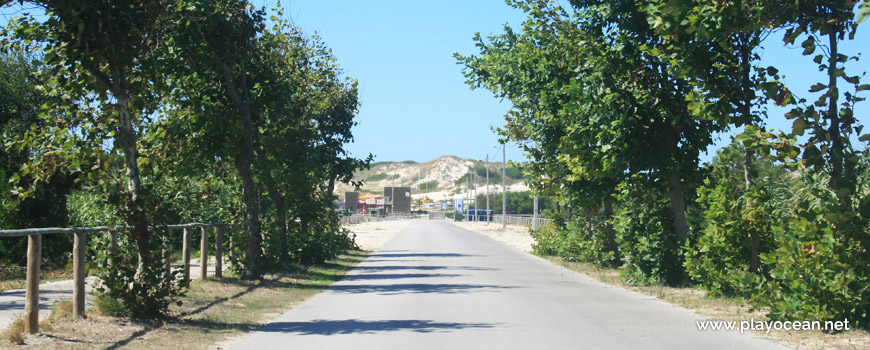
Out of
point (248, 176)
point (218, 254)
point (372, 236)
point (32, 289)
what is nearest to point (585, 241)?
point (248, 176)

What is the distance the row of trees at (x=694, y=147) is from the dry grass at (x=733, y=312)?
26cm

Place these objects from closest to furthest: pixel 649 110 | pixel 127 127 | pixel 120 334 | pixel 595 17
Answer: pixel 120 334 < pixel 127 127 < pixel 649 110 < pixel 595 17

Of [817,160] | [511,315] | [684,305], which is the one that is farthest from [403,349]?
[684,305]

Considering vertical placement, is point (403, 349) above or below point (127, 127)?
below

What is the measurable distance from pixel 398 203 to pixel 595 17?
474 ft

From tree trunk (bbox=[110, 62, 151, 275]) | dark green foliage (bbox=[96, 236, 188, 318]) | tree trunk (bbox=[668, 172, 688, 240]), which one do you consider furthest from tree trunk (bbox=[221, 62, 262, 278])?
tree trunk (bbox=[668, 172, 688, 240])

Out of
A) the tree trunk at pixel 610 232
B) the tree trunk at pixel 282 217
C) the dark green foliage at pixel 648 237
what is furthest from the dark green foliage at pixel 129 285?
the tree trunk at pixel 610 232

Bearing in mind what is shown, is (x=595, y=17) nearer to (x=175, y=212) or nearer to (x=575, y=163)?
(x=575, y=163)

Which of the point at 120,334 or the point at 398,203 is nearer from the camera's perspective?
the point at 120,334

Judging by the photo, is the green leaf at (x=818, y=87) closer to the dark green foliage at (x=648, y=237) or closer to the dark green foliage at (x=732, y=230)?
the dark green foliage at (x=732, y=230)

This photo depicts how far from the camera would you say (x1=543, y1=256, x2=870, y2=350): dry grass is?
874 cm

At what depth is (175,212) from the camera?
11117mm

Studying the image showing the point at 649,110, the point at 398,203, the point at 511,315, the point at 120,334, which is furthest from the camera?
the point at 398,203

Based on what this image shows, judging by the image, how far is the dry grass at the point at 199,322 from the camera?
28.3 feet
